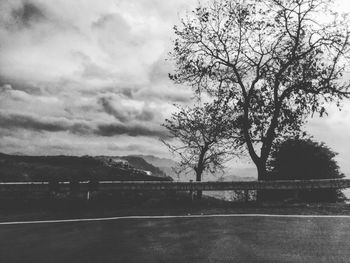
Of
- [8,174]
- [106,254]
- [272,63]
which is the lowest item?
[106,254]

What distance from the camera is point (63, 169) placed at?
1193 inches

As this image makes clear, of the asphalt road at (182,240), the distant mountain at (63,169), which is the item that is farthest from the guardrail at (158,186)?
the distant mountain at (63,169)

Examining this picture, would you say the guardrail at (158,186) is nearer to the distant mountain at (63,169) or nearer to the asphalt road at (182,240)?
the asphalt road at (182,240)

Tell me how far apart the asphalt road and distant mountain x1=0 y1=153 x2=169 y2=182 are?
16083 mm

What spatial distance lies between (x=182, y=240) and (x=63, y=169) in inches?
955

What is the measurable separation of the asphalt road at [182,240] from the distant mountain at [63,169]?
52.8ft

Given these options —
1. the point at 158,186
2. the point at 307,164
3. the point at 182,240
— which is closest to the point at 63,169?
the point at 158,186

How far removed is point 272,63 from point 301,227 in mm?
13385

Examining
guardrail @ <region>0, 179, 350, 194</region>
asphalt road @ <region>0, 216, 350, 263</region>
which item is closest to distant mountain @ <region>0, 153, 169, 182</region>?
guardrail @ <region>0, 179, 350, 194</region>

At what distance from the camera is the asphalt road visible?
21.4 ft

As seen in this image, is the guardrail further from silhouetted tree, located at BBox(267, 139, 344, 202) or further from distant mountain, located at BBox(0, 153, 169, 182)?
silhouetted tree, located at BBox(267, 139, 344, 202)

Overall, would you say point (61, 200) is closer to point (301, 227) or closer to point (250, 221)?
point (250, 221)

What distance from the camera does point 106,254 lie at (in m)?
6.86

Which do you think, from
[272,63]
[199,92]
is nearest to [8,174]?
[199,92]
